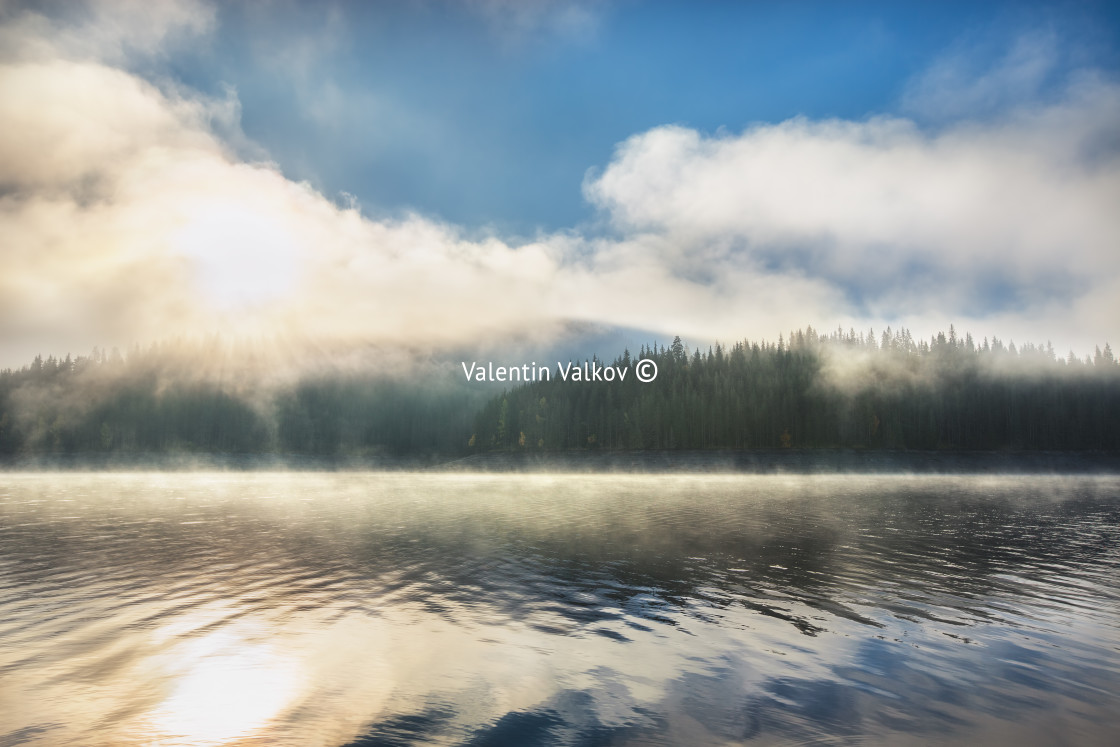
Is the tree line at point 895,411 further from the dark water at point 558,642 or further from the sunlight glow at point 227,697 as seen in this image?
the sunlight glow at point 227,697

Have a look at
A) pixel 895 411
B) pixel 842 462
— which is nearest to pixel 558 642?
pixel 842 462

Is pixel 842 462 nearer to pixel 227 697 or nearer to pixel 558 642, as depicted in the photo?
pixel 558 642

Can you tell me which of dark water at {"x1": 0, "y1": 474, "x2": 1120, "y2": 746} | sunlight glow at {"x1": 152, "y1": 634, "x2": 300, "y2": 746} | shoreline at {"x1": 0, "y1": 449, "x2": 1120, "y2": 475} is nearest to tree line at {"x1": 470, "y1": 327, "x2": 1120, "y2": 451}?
shoreline at {"x1": 0, "y1": 449, "x2": 1120, "y2": 475}

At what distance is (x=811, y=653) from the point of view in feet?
46.7

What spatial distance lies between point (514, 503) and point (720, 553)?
39.2 meters

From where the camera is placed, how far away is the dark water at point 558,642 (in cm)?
1048

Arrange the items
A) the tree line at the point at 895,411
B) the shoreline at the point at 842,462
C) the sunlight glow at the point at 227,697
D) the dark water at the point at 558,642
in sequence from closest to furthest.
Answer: the sunlight glow at the point at 227,697 → the dark water at the point at 558,642 → the shoreline at the point at 842,462 → the tree line at the point at 895,411

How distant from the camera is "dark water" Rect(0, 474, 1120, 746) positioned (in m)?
10.5

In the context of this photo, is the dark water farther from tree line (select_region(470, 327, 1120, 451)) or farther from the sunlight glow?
tree line (select_region(470, 327, 1120, 451))

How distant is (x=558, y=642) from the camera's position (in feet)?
50.5

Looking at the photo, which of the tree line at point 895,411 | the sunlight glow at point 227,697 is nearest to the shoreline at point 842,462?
the tree line at point 895,411

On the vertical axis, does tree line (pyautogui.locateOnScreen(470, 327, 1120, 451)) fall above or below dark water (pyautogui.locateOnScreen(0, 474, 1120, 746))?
above

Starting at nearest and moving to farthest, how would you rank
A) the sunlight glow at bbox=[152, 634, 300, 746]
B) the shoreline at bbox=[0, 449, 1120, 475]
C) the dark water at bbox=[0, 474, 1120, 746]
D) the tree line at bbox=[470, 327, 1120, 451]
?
the sunlight glow at bbox=[152, 634, 300, 746]
the dark water at bbox=[0, 474, 1120, 746]
the shoreline at bbox=[0, 449, 1120, 475]
the tree line at bbox=[470, 327, 1120, 451]

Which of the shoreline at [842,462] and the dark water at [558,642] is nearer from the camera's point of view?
the dark water at [558,642]
